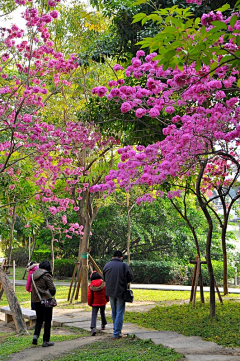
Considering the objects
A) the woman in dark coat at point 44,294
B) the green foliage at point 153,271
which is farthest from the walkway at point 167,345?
the green foliage at point 153,271

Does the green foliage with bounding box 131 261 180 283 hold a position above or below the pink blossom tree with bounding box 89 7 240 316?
below

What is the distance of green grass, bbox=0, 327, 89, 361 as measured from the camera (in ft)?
23.0

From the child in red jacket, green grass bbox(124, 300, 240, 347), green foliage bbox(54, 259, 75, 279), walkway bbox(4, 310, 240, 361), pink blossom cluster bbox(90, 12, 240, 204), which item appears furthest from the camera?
green foliage bbox(54, 259, 75, 279)

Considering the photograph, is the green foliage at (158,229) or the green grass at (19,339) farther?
the green foliage at (158,229)

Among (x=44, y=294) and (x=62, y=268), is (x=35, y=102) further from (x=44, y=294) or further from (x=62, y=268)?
(x=62, y=268)

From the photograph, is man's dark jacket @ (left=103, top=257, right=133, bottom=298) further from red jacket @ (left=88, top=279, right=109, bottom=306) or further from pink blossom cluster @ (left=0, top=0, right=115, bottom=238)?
pink blossom cluster @ (left=0, top=0, right=115, bottom=238)

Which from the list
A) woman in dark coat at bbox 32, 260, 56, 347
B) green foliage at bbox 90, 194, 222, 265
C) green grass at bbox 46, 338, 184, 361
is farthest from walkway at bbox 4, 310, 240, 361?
green foliage at bbox 90, 194, 222, 265

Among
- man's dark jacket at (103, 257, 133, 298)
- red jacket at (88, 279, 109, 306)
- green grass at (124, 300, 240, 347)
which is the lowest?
green grass at (124, 300, 240, 347)

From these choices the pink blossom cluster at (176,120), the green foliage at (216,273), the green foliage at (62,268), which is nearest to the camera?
the pink blossom cluster at (176,120)

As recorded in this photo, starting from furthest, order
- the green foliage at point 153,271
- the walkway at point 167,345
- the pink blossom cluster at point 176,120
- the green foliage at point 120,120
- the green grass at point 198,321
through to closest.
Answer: the green foliage at point 153,271, the green foliage at point 120,120, the green grass at point 198,321, the pink blossom cluster at point 176,120, the walkway at point 167,345

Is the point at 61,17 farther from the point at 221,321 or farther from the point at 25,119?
the point at 221,321

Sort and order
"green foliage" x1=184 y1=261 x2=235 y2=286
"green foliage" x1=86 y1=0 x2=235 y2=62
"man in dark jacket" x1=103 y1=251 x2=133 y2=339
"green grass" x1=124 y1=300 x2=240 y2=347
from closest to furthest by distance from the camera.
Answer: "green grass" x1=124 y1=300 x2=240 y2=347
"man in dark jacket" x1=103 y1=251 x2=133 y2=339
"green foliage" x1=86 y1=0 x2=235 y2=62
"green foliage" x1=184 y1=261 x2=235 y2=286

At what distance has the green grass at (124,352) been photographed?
19.2 ft

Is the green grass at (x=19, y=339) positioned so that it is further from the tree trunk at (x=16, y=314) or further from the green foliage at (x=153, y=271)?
the green foliage at (x=153, y=271)
